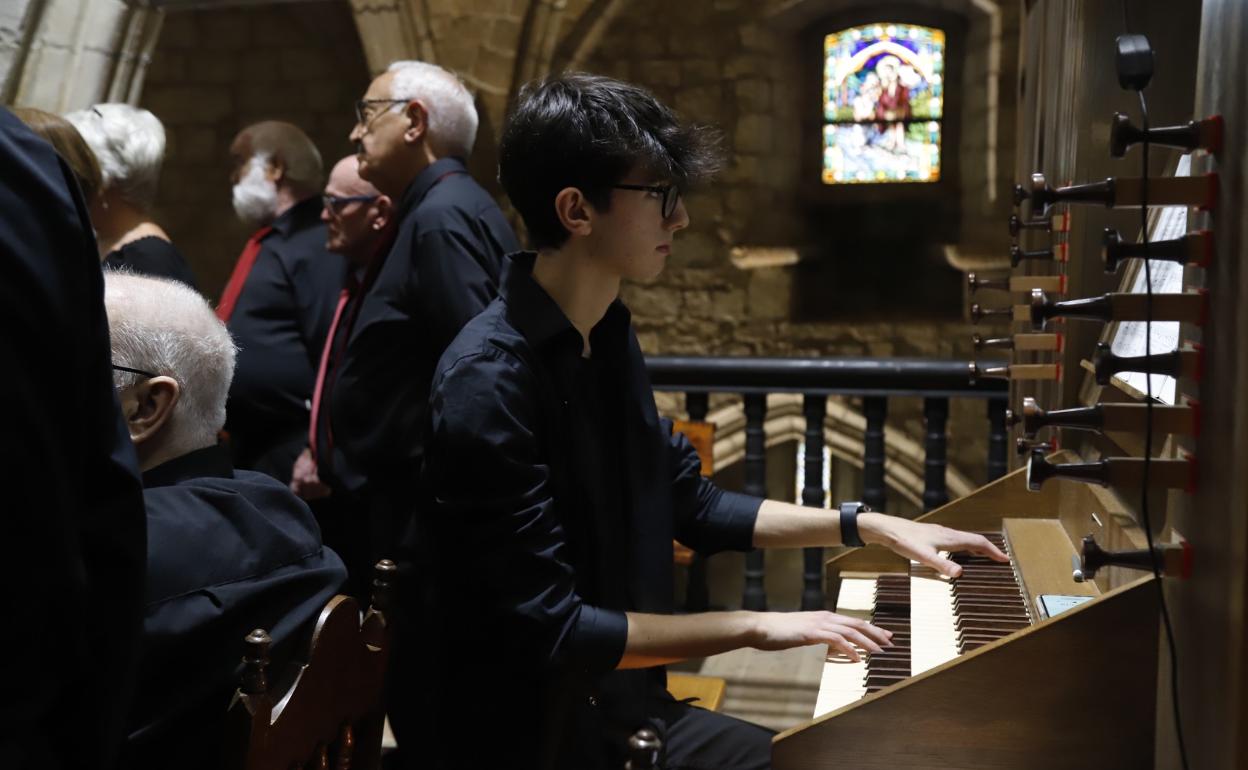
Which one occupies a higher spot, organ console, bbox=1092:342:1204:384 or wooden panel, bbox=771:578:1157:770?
organ console, bbox=1092:342:1204:384

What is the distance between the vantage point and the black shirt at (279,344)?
3223mm

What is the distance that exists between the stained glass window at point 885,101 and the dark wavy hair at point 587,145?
5.28m

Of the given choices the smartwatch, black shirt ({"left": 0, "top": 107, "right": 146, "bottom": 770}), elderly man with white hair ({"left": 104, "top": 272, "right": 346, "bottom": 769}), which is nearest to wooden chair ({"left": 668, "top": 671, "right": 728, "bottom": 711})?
the smartwatch

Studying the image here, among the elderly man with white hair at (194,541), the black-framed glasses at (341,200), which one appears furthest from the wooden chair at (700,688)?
the elderly man with white hair at (194,541)

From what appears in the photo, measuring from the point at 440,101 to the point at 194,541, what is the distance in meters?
1.69

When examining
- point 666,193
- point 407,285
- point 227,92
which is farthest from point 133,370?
point 227,92

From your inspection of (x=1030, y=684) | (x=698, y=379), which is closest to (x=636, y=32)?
(x=698, y=379)

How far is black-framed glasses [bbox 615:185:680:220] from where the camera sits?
1724 millimetres

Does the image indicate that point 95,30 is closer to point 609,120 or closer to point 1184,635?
point 609,120

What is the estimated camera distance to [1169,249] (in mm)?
1268

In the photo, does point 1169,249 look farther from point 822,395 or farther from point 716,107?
point 716,107

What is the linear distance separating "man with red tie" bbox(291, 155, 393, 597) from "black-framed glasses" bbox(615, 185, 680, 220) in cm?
125

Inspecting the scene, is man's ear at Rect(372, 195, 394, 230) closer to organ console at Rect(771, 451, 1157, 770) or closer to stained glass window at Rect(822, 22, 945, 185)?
organ console at Rect(771, 451, 1157, 770)

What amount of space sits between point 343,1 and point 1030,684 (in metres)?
6.34
